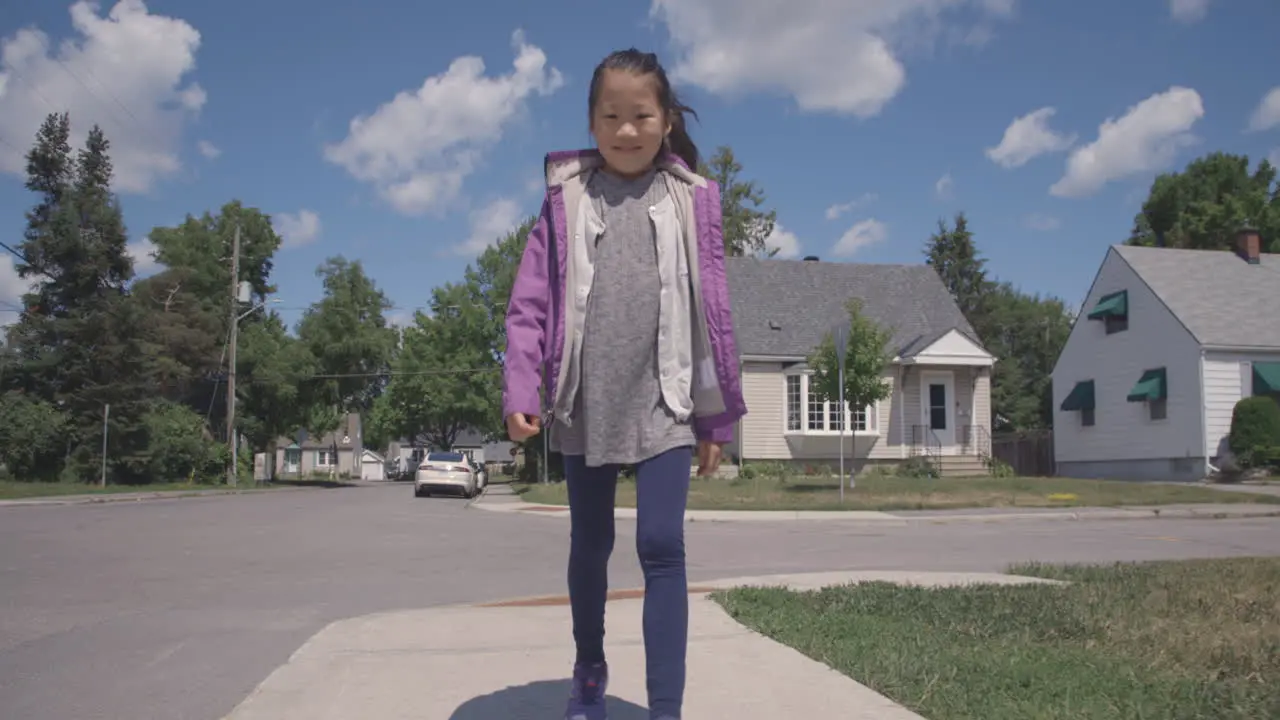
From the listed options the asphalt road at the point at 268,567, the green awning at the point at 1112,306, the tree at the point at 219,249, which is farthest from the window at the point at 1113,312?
the tree at the point at 219,249

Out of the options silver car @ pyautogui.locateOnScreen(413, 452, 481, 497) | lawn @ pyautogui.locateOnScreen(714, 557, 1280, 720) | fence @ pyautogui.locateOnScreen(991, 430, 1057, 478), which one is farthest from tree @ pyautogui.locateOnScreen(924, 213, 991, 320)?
lawn @ pyautogui.locateOnScreen(714, 557, 1280, 720)

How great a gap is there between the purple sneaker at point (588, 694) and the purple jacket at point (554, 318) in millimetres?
831

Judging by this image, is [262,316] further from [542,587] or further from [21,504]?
[542,587]

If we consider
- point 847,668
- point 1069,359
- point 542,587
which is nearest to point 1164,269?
point 1069,359

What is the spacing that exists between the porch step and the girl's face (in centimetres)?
2714

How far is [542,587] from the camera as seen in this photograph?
755cm

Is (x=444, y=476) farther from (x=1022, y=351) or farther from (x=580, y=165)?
(x=1022, y=351)

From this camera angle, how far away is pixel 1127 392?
94.5 ft

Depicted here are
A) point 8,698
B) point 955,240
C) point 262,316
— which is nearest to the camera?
point 8,698

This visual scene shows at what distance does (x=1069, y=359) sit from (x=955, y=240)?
2567 cm

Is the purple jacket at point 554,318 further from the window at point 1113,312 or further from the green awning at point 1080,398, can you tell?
the green awning at point 1080,398

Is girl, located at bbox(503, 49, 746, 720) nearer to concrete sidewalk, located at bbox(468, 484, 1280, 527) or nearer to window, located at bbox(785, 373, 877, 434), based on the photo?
concrete sidewalk, located at bbox(468, 484, 1280, 527)

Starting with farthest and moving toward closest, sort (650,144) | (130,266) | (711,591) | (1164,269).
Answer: (130,266) → (1164,269) → (711,591) → (650,144)

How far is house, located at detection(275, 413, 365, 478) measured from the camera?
3647 inches
